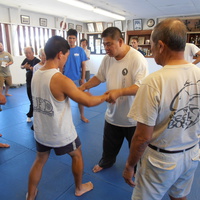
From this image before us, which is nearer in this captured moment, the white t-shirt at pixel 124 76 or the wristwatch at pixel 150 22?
the white t-shirt at pixel 124 76

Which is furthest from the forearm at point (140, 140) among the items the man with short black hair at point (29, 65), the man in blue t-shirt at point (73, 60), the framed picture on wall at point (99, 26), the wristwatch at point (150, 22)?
the framed picture on wall at point (99, 26)

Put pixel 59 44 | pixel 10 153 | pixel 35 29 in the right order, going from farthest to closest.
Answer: pixel 35 29
pixel 10 153
pixel 59 44

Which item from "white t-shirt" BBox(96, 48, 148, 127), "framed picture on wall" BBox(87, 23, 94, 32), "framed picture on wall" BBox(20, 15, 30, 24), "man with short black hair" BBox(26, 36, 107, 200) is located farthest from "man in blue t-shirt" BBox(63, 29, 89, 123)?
"framed picture on wall" BBox(87, 23, 94, 32)

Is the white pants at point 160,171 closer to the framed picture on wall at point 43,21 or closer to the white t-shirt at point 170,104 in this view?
the white t-shirt at point 170,104

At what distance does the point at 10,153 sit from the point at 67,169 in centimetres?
98

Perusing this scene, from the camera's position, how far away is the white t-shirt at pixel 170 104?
0.96 m

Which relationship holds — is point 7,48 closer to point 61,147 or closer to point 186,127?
point 61,147

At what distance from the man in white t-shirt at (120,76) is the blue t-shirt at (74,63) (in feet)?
5.40

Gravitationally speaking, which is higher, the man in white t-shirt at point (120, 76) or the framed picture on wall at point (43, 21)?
the framed picture on wall at point (43, 21)

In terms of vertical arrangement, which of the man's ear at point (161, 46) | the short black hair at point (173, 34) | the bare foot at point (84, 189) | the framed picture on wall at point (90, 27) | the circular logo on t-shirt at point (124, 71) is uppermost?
the framed picture on wall at point (90, 27)

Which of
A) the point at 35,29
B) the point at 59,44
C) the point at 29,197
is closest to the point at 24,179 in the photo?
the point at 29,197

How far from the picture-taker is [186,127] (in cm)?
108

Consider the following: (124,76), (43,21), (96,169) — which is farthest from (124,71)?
(43,21)

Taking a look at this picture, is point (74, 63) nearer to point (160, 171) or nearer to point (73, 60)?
point (73, 60)
